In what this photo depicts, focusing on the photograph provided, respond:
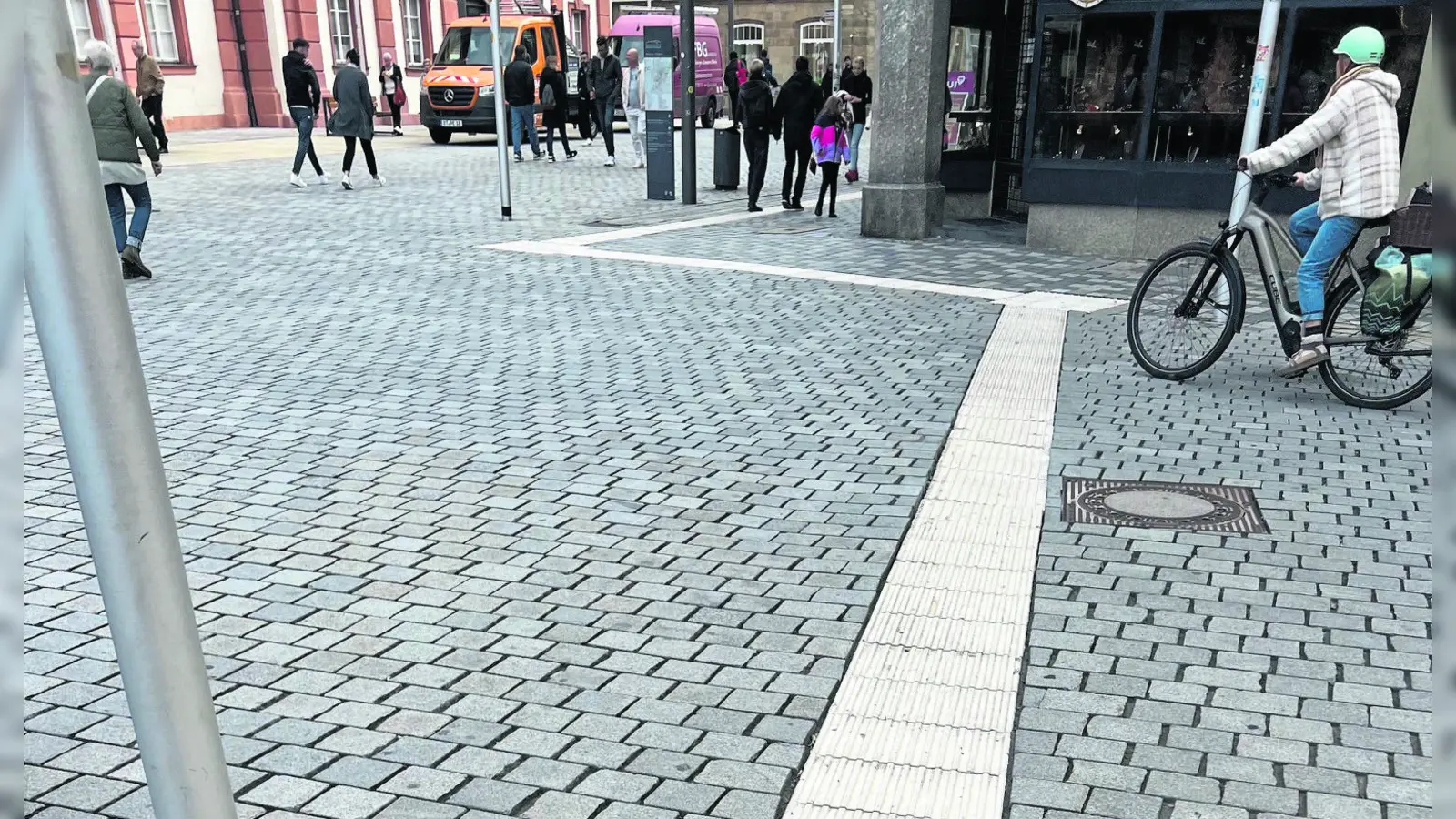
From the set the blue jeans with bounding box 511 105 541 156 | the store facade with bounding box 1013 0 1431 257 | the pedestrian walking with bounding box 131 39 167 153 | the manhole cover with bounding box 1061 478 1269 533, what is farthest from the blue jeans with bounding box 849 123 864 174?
the manhole cover with bounding box 1061 478 1269 533

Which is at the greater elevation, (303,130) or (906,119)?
(906,119)

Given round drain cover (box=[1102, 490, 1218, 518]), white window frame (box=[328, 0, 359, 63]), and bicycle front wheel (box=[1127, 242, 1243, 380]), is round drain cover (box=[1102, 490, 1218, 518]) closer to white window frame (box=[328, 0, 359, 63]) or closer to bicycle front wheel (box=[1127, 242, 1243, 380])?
bicycle front wheel (box=[1127, 242, 1243, 380])

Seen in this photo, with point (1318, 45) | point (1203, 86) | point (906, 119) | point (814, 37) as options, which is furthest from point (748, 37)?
point (1318, 45)

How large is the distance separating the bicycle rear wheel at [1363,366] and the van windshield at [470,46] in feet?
72.9

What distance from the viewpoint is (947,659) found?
3564mm

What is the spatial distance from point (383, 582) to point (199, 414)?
2588mm

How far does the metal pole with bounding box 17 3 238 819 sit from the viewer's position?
4.95 ft

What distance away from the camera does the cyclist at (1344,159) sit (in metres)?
6.27

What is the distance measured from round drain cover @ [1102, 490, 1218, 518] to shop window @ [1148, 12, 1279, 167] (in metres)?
6.84

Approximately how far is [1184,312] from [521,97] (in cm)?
1584

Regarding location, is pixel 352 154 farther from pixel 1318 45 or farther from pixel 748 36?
pixel 748 36

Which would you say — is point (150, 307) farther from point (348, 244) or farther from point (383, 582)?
point (383, 582)

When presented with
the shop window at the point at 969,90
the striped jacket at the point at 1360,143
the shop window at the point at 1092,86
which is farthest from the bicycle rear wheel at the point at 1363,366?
the shop window at the point at 969,90

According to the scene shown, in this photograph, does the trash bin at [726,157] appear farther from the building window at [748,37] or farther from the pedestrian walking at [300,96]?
the building window at [748,37]
